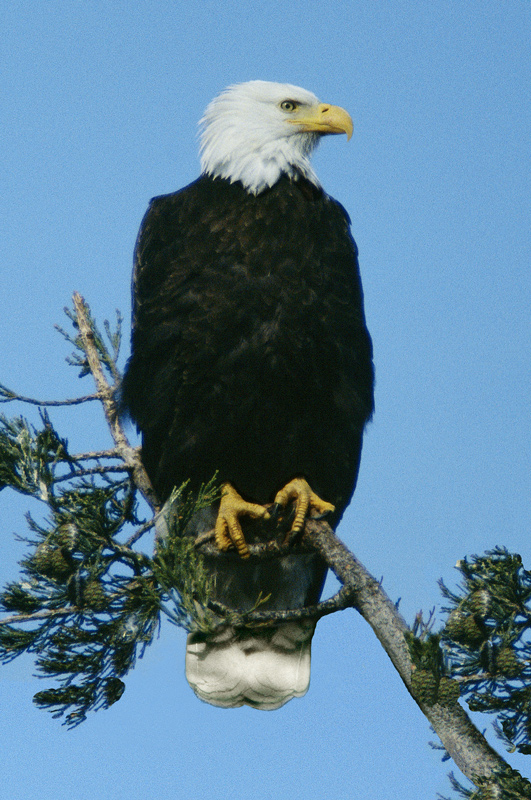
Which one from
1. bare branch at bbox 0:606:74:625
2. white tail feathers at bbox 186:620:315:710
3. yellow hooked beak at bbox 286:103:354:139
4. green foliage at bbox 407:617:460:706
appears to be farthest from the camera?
yellow hooked beak at bbox 286:103:354:139

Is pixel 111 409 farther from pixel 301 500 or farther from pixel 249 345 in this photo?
pixel 301 500

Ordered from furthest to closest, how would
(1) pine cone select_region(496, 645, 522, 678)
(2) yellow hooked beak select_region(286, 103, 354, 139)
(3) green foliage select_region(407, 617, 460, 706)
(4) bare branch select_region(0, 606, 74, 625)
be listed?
1. (2) yellow hooked beak select_region(286, 103, 354, 139)
2. (4) bare branch select_region(0, 606, 74, 625)
3. (1) pine cone select_region(496, 645, 522, 678)
4. (3) green foliage select_region(407, 617, 460, 706)

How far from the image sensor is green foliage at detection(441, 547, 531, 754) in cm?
228

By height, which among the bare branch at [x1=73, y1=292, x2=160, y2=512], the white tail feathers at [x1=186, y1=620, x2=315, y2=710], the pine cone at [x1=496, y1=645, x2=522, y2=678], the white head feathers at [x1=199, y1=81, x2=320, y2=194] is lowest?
the pine cone at [x1=496, y1=645, x2=522, y2=678]

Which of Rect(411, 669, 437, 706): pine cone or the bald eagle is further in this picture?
the bald eagle

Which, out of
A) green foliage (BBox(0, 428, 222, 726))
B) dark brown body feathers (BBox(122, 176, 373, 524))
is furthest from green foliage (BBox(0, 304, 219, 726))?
dark brown body feathers (BBox(122, 176, 373, 524))

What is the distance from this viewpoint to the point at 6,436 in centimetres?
262

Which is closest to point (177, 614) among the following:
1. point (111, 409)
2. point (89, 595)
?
point (89, 595)

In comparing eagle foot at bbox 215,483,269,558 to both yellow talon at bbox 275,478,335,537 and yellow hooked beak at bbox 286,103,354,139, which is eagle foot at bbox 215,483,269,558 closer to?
yellow talon at bbox 275,478,335,537

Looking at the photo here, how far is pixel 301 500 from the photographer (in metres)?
3.29

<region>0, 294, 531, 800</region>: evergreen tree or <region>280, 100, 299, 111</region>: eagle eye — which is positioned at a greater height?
<region>280, 100, 299, 111</region>: eagle eye

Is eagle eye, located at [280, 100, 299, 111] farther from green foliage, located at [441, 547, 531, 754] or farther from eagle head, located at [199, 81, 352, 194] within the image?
green foliage, located at [441, 547, 531, 754]

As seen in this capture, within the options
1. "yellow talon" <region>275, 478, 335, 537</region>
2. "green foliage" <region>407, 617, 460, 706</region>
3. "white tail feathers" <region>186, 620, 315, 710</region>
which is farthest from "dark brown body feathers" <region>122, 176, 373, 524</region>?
"green foliage" <region>407, 617, 460, 706</region>

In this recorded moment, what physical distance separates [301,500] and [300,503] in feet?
0.15
